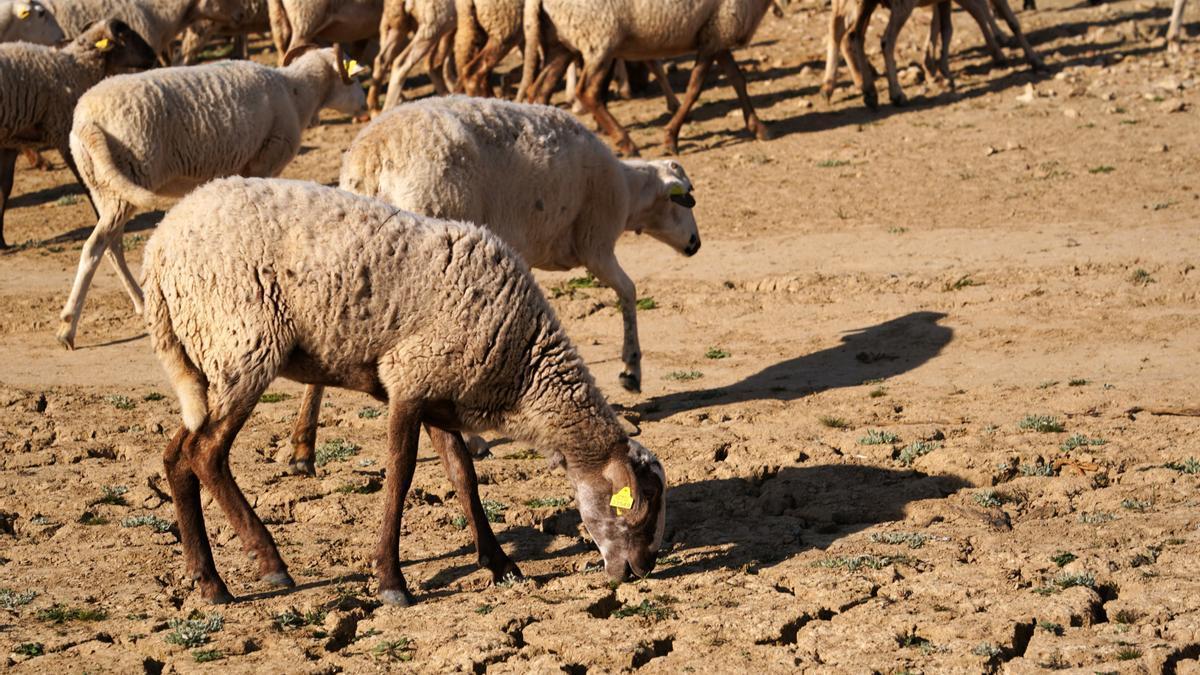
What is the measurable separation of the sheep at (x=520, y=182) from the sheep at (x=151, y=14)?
10119 millimetres

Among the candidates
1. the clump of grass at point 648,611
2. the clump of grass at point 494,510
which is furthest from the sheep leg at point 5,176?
the clump of grass at point 648,611

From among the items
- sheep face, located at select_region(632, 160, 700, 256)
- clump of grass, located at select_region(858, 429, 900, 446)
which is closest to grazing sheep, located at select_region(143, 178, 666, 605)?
clump of grass, located at select_region(858, 429, 900, 446)

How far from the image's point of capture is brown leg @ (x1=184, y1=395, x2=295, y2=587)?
7039mm

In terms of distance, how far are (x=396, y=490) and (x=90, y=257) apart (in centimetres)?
619

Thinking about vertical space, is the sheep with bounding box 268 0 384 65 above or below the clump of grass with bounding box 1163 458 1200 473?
above

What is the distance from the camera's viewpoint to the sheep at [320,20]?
19922 millimetres

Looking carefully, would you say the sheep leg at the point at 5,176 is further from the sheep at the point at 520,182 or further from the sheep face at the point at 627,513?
the sheep face at the point at 627,513

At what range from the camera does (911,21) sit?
24297 millimetres

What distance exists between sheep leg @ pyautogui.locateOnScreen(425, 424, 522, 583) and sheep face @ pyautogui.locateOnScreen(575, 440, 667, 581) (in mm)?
468

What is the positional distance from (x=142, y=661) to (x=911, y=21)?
65.7ft

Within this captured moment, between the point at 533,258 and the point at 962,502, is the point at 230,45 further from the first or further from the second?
the point at 962,502

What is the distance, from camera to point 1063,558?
736 cm

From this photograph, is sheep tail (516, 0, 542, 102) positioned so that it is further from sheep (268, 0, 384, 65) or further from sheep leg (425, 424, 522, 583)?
sheep leg (425, 424, 522, 583)

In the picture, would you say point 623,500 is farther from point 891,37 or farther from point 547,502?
point 891,37
